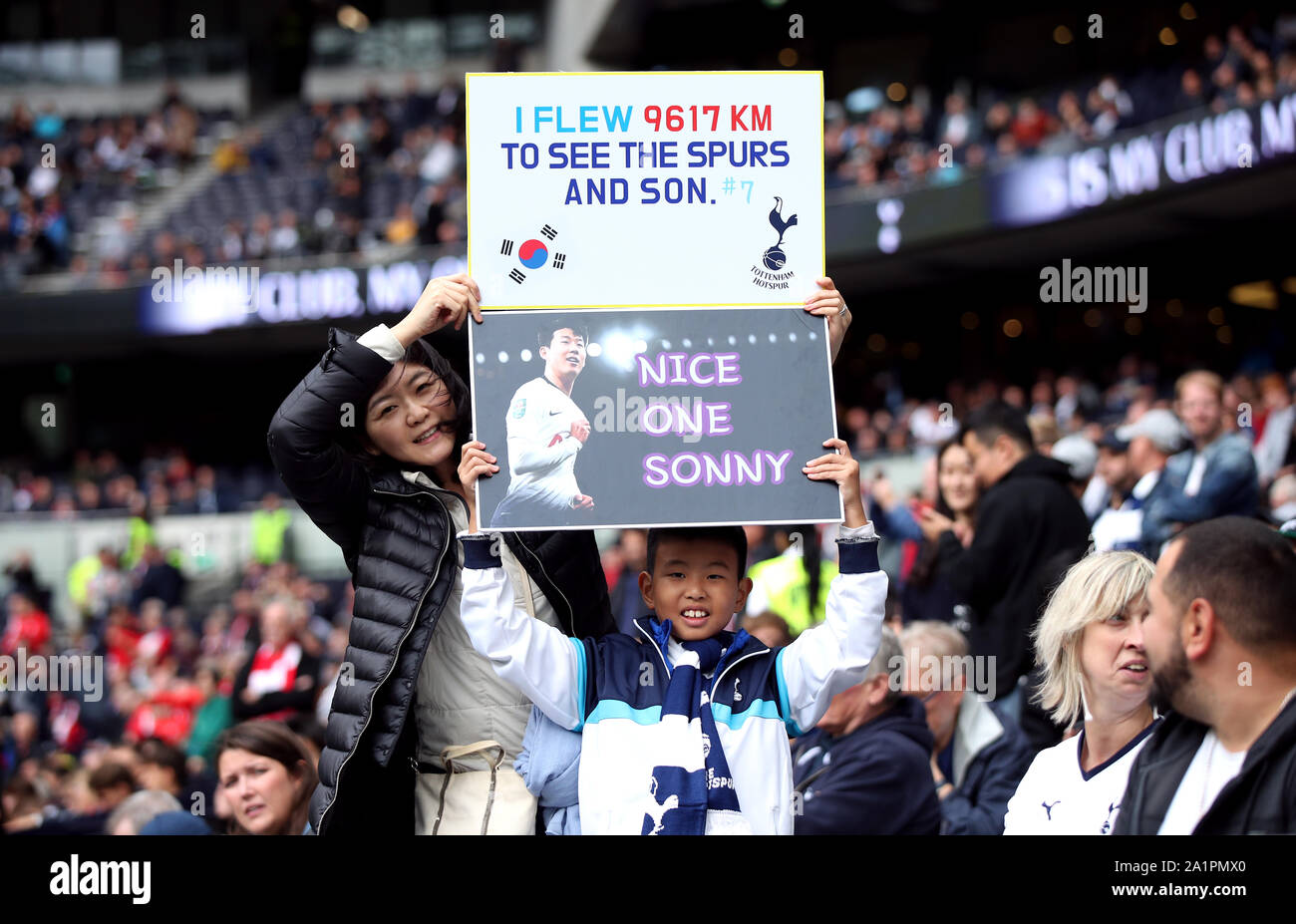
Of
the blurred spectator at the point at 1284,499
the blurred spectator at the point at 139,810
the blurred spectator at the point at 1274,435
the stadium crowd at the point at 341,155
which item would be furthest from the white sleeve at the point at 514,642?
the stadium crowd at the point at 341,155

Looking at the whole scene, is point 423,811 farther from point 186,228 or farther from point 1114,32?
point 186,228

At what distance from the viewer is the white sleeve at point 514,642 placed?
2.72 metres

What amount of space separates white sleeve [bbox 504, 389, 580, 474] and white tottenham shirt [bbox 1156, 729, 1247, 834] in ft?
4.34

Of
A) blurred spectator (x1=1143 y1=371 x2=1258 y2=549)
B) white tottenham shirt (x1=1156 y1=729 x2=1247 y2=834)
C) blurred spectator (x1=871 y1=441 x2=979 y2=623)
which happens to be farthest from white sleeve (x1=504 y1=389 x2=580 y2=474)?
blurred spectator (x1=1143 y1=371 x2=1258 y2=549)

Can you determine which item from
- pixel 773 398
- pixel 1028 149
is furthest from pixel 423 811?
pixel 1028 149

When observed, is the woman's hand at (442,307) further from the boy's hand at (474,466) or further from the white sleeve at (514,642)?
the white sleeve at (514,642)

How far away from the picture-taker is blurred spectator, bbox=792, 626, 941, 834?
3.55 meters

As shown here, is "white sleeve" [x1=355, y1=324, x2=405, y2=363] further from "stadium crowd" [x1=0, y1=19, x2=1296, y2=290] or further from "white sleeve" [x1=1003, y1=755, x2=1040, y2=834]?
"stadium crowd" [x1=0, y1=19, x2=1296, y2=290]

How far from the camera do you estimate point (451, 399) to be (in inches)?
124

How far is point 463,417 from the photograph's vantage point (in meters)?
3.19

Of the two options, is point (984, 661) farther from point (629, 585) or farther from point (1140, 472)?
point (629, 585)

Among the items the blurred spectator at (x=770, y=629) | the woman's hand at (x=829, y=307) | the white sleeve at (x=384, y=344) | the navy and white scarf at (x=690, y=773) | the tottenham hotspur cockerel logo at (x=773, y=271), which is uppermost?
the tottenham hotspur cockerel logo at (x=773, y=271)

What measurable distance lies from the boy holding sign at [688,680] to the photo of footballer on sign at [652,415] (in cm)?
8

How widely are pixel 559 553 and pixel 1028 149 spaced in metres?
11.7
